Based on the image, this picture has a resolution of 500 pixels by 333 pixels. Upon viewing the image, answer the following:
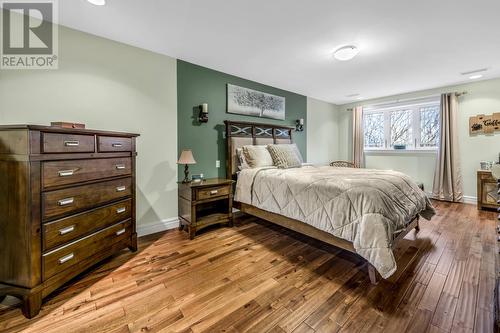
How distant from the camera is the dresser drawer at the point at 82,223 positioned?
59.5 inches

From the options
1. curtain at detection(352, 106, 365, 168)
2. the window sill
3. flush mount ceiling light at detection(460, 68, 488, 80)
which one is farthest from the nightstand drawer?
flush mount ceiling light at detection(460, 68, 488, 80)

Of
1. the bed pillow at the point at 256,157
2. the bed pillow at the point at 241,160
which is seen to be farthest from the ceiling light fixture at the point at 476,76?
the bed pillow at the point at 241,160

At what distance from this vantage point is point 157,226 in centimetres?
284

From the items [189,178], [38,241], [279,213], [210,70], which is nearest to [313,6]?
[210,70]

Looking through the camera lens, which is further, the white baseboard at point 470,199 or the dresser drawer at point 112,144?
the white baseboard at point 470,199

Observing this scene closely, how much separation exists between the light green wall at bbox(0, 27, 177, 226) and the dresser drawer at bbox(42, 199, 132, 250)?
1.94 ft

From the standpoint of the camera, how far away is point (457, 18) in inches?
81.9

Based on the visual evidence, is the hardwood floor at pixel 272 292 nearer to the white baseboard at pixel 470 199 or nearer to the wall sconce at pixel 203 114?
the wall sconce at pixel 203 114

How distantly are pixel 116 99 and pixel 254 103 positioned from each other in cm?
221

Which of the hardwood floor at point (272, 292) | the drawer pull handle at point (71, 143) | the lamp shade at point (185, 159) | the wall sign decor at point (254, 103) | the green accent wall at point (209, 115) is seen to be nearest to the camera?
the hardwood floor at point (272, 292)

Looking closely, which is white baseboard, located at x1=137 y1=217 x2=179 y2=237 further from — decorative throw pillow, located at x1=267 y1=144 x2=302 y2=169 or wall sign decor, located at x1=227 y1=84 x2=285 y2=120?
wall sign decor, located at x1=227 y1=84 x2=285 y2=120

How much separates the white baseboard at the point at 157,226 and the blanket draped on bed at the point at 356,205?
1.28m

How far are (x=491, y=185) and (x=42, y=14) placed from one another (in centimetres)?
662

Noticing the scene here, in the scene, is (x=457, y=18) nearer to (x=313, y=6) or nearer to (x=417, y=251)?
(x=313, y=6)
